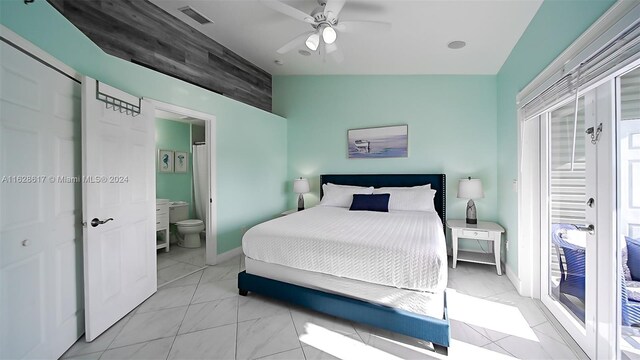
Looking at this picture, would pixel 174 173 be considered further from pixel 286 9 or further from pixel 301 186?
pixel 286 9

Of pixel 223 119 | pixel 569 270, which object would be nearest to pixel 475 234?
pixel 569 270

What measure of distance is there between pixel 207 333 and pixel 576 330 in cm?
263

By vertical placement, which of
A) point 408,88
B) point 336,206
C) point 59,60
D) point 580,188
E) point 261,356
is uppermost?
point 408,88

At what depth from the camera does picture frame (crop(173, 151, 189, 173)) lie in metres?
4.84

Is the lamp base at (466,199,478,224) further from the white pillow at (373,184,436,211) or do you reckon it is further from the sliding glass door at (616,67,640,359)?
the sliding glass door at (616,67,640,359)

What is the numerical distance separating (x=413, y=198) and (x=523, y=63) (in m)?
1.86

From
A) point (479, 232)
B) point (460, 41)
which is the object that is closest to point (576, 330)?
point (479, 232)

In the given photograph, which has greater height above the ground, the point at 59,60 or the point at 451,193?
the point at 59,60

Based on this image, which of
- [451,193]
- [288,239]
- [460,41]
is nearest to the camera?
[288,239]

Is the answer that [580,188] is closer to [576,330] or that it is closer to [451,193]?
[576,330]

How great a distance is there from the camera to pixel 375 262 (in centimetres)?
186

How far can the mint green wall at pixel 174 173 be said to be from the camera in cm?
463

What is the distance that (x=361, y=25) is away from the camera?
90.0 inches
